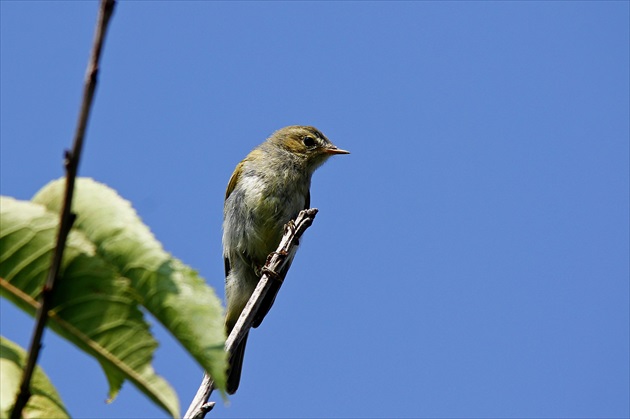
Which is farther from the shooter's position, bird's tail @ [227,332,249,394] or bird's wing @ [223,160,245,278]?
bird's wing @ [223,160,245,278]

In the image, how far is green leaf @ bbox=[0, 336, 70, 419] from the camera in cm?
151

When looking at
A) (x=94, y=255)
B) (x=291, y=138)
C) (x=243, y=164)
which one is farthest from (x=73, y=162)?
(x=291, y=138)

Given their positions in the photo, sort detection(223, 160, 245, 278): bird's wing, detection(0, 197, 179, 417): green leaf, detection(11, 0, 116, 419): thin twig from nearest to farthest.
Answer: detection(11, 0, 116, 419): thin twig
detection(0, 197, 179, 417): green leaf
detection(223, 160, 245, 278): bird's wing

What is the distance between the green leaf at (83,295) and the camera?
4.69 ft

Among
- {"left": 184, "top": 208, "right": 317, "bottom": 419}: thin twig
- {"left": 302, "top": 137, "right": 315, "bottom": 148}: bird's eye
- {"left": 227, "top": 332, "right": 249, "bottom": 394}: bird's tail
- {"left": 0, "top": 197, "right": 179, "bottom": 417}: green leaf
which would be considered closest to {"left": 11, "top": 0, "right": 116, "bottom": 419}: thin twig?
{"left": 0, "top": 197, "right": 179, "bottom": 417}: green leaf

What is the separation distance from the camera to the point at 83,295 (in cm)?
144

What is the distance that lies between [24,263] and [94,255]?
0.52ft

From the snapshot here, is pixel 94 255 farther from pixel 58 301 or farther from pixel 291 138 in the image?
pixel 291 138

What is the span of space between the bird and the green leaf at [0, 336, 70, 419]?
6162 millimetres

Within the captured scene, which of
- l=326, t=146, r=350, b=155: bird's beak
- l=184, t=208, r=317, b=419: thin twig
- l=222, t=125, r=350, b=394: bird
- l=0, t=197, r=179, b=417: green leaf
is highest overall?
l=326, t=146, r=350, b=155: bird's beak

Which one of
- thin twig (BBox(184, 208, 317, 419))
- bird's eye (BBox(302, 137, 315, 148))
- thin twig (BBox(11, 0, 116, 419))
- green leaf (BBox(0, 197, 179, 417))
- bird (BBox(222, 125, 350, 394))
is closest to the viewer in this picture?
thin twig (BBox(11, 0, 116, 419))

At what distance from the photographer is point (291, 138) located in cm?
979

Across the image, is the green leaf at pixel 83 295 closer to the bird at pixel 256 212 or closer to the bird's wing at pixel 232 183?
the bird at pixel 256 212

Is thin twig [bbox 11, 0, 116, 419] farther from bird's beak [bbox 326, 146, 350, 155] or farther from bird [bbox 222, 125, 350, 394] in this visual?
bird's beak [bbox 326, 146, 350, 155]
